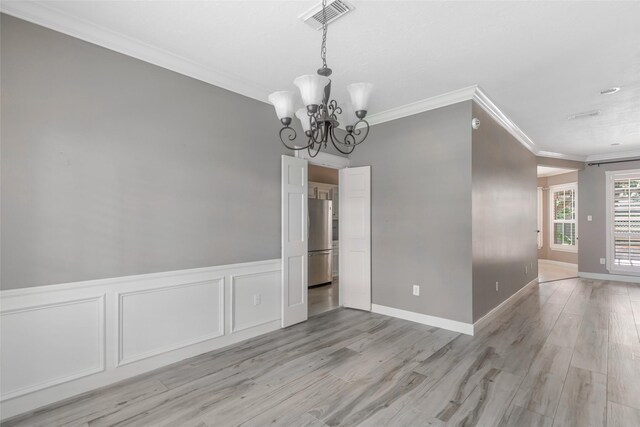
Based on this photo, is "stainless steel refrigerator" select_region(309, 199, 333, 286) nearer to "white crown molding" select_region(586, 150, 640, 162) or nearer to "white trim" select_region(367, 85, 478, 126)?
"white trim" select_region(367, 85, 478, 126)

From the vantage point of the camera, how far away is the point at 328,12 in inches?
83.0

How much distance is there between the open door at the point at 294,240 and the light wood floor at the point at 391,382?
249mm

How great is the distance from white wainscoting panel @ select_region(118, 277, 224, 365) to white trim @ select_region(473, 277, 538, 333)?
289 centimetres

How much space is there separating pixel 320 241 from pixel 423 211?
103 inches

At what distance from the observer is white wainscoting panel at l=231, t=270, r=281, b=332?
3203 mm

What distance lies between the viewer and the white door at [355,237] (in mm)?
4324

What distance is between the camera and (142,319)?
8.38ft

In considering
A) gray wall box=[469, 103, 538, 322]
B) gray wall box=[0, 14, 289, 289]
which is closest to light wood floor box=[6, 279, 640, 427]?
gray wall box=[469, 103, 538, 322]

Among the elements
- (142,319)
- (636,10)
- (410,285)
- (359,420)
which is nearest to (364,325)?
(410,285)

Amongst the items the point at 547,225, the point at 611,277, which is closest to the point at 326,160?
the point at 611,277

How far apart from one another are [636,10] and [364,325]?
3.64 meters

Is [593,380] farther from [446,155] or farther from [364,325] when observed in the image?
[446,155]

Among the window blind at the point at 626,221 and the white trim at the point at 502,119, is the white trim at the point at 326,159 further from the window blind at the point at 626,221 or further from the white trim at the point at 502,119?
the window blind at the point at 626,221

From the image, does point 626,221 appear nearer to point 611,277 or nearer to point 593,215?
point 593,215
